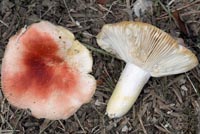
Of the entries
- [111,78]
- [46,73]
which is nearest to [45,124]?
[46,73]

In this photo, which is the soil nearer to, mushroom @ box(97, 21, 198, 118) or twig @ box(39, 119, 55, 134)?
twig @ box(39, 119, 55, 134)

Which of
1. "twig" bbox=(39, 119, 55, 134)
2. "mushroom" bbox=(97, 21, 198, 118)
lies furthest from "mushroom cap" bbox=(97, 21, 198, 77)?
"twig" bbox=(39, 119, 55, 134)

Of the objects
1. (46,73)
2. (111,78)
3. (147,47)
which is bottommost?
(111,78)

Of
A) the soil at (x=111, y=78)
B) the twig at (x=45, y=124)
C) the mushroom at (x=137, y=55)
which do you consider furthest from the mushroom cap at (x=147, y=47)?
the twig at (x=45, y=124)

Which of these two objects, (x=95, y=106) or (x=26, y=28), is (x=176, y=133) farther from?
(x=26, y=28)

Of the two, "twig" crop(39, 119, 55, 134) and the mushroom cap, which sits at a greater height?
the mushroom cap

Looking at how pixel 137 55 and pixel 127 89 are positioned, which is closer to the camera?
pixel 137 55

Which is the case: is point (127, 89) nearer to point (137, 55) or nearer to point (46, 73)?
point (137, 55)
